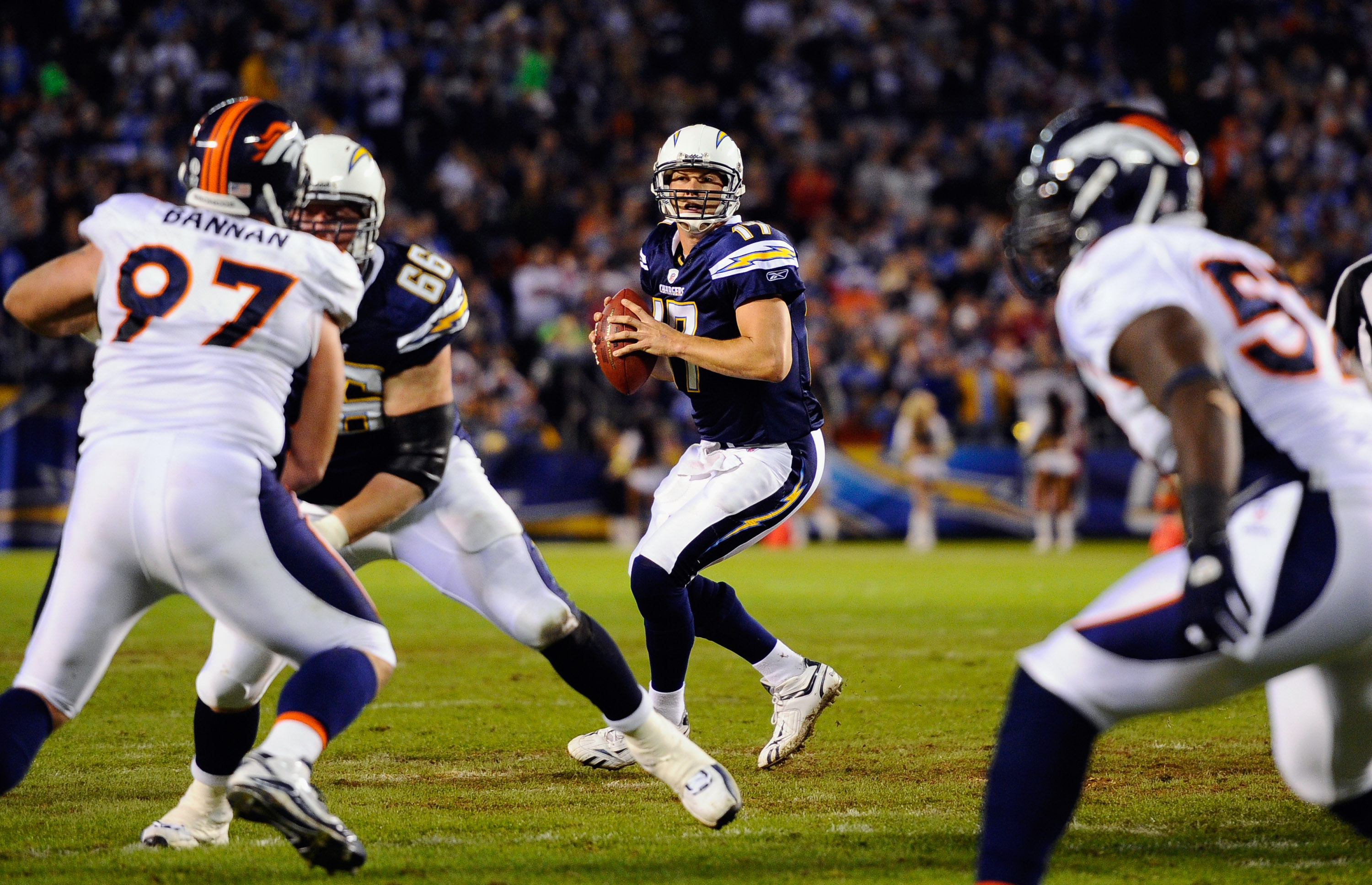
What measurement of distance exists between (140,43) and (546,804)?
52.5 feet

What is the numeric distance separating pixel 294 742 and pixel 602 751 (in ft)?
6.06

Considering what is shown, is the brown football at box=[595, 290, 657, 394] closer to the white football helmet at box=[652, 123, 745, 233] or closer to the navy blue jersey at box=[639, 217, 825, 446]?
the navy blue jersey at box=[639, 217, 825, 446]

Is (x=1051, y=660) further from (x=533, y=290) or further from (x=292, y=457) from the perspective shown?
(x=533, y=290)

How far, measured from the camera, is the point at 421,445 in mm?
3904

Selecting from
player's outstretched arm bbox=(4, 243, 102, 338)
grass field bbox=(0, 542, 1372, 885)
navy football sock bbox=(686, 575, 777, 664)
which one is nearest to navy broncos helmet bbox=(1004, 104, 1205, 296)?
grass field bbox=(0, 542, 1372, 885)

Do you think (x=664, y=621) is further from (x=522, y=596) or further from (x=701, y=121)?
(x=701, y=121)

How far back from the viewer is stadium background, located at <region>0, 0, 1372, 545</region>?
51.2 ft

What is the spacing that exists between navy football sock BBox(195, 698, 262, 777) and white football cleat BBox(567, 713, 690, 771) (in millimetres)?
1279

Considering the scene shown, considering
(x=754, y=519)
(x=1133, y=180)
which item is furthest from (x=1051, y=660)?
(x=754, y=519)

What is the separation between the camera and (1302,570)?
2.50 metres

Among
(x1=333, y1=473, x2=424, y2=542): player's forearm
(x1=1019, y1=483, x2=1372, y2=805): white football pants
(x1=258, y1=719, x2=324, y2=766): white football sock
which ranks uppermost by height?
(x1=1019, y1=483, x2=1372, y2=805): white football pants

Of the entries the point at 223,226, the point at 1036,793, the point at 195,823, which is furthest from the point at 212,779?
the point at 1036,793

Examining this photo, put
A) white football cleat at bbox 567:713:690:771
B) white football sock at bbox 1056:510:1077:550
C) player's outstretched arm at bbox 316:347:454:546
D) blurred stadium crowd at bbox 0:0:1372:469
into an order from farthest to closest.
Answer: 1. blurred stadium crowd at bbox 0:0:1372:469
2. white football sock at bbox 1056:510:1077:550
3. white football cleat at bbox 567:713:690:771
4. player's outstretched arm at bbox 316:347:454:546

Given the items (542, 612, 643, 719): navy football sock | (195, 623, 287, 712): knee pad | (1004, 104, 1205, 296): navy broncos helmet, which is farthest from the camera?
(542, 612, 643, 719): navy football sock
